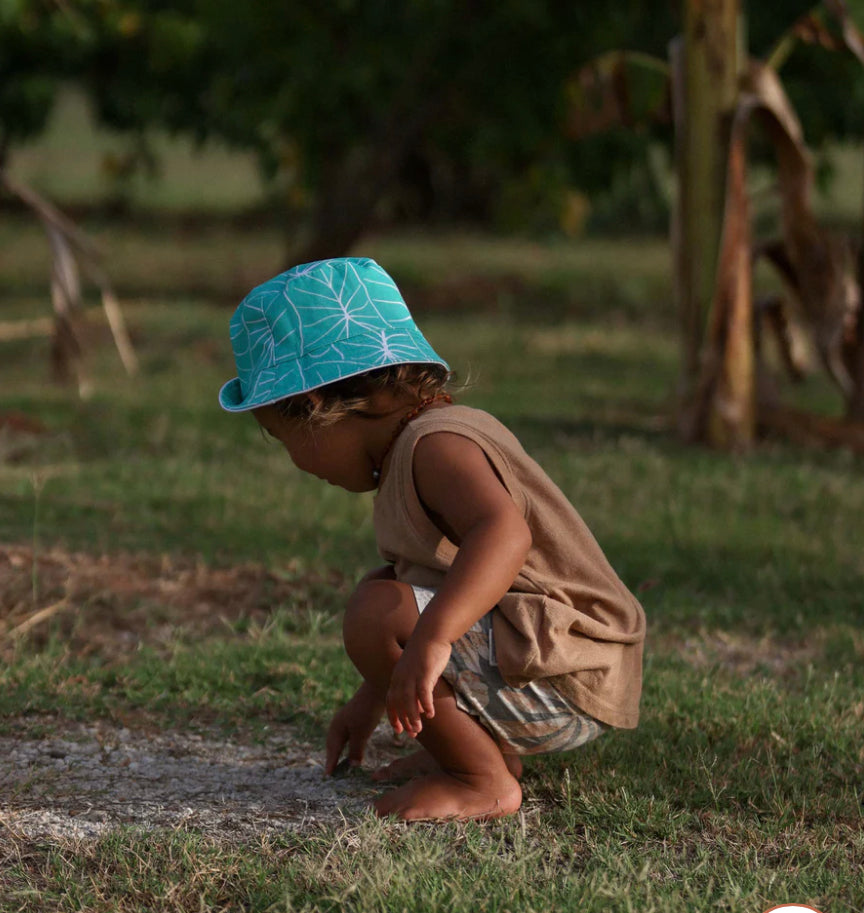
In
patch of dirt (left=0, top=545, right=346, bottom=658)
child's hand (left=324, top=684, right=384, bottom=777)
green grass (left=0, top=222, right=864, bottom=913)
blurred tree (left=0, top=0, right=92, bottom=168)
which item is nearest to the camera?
green grass (left=0, top=222, right=864, bottom=913)

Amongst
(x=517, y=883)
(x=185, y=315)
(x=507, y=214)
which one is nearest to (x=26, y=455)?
(x=517, y=883)

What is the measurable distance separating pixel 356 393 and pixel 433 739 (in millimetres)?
706

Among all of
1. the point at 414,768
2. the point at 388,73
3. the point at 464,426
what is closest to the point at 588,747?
the point at 414,768

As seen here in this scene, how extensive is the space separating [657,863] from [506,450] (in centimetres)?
82

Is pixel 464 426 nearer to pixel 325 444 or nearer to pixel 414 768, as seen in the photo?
pixel 325 444

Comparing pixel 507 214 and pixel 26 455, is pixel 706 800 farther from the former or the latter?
pixel 507 214

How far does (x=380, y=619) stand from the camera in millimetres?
2834

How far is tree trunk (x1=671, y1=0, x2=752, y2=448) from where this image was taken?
678 centimetres

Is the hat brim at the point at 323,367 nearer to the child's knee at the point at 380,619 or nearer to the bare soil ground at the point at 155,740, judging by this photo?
the child's knee at the point at 380,619

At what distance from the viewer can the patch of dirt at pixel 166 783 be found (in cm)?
288

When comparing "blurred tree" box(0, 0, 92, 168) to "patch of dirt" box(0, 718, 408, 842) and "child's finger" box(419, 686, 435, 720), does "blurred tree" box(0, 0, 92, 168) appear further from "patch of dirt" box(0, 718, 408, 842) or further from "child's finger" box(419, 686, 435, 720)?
"child's finger" box(419, 686, 435, 720)

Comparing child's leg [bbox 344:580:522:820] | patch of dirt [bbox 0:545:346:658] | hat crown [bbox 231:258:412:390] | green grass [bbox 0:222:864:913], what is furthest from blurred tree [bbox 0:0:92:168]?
child's leg [bbox 344:580:522:820]

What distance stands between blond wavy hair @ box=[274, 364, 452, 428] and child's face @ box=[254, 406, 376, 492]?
0.02m

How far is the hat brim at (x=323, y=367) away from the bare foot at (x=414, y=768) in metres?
0.87
